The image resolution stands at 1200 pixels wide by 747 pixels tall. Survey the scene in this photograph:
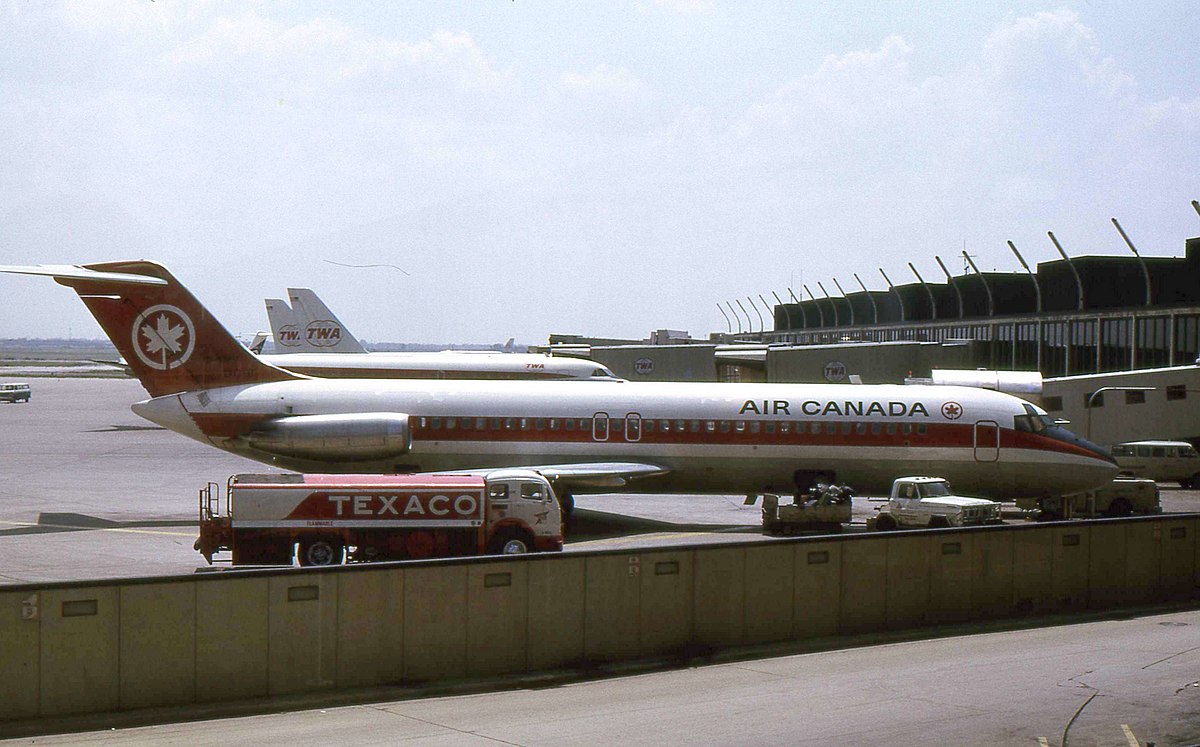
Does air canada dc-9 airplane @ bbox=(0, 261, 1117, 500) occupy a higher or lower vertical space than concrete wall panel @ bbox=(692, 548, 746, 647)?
higher

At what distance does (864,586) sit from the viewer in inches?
760

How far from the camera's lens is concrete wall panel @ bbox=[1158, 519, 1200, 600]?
74.0 ft

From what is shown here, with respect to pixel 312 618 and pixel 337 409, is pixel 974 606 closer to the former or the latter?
pixel 312 618

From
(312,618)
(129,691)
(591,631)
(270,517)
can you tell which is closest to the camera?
(129,691)

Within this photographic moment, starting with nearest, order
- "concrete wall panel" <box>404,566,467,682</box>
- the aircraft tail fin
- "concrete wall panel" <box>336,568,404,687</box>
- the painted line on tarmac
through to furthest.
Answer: "concrete wall panel" <box>336,568,404,687</box>, "concrete wall panel" <box>404,566,467,682</box>, the painted line on tarmac, the aircraft tail fin

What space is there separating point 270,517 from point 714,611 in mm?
9302

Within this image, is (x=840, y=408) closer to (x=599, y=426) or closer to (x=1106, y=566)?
(x=599, y=426)

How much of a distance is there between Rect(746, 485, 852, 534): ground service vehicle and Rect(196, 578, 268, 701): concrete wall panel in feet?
58.5

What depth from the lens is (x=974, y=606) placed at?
20312 mm

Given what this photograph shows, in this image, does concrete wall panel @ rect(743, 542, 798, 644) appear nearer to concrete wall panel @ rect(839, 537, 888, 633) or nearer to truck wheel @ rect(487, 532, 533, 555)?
concrete wall panel @ rect(839, 537, 888, 633)

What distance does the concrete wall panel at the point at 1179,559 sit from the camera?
888 inches

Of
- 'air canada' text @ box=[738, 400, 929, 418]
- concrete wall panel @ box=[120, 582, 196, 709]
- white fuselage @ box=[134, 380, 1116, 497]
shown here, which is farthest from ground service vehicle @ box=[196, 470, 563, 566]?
'air canada' text @ box=[738, 400, 929, 418]

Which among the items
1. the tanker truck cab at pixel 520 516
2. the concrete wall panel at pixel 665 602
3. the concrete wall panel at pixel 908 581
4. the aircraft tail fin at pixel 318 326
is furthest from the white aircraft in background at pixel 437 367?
the concrete wall panel at pixel 665 602

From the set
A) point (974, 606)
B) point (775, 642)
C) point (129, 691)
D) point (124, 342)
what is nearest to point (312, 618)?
point (129, 691)
